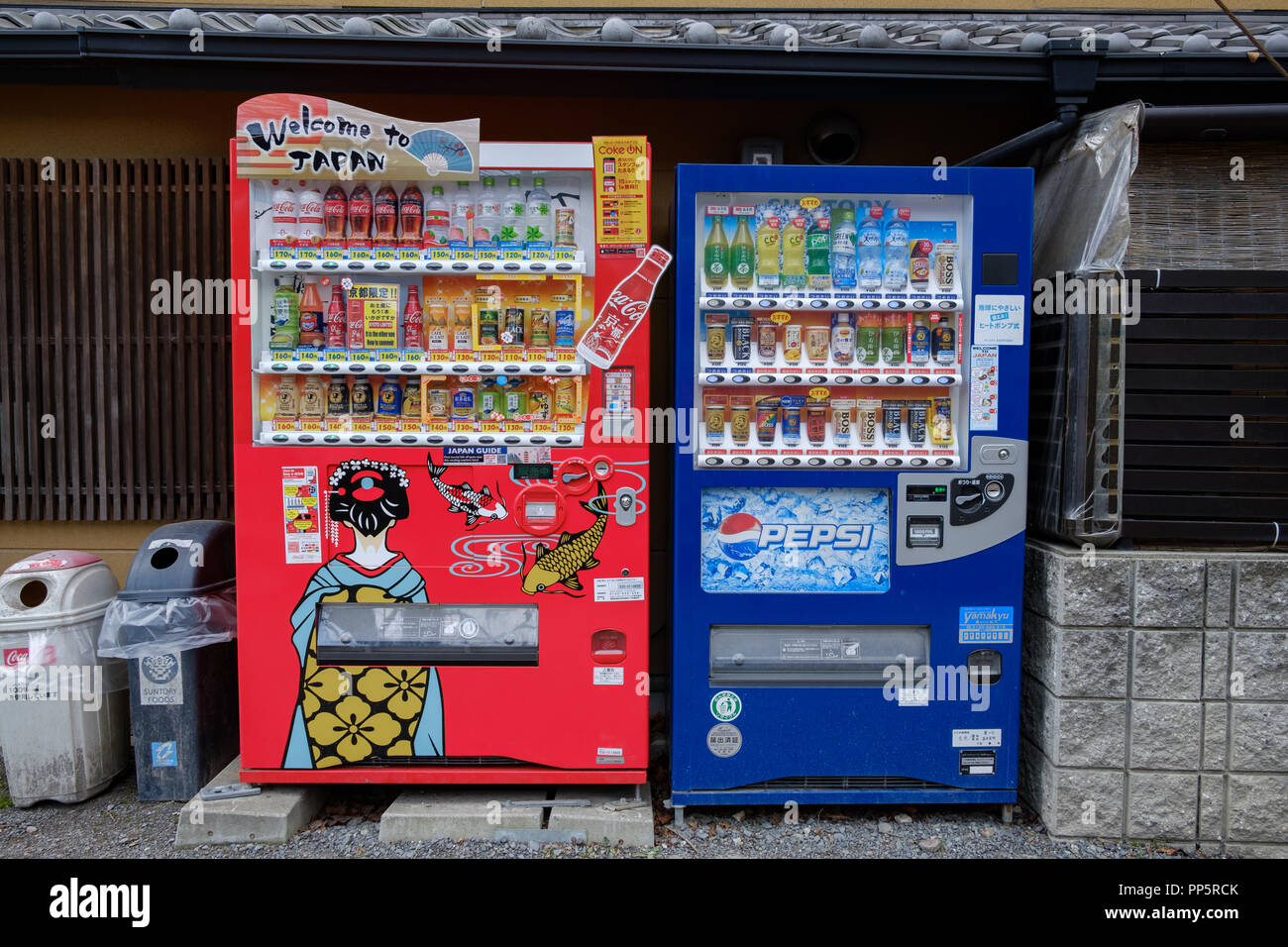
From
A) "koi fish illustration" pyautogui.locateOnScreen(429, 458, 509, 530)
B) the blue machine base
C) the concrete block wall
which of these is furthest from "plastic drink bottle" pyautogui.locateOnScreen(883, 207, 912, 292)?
the blue machine base

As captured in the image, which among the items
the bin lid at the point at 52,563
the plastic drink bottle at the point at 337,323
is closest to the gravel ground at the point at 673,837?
the bin lid at the point at 52,563

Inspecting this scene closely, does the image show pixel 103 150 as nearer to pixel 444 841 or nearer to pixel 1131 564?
pixel 444 841

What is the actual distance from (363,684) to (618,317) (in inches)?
70.4

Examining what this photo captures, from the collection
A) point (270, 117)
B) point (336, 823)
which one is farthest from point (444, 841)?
point (270, 117)

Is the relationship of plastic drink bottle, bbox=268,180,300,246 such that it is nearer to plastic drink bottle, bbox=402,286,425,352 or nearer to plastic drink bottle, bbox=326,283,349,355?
plastic drink bottle, bbox=326,283,349,355

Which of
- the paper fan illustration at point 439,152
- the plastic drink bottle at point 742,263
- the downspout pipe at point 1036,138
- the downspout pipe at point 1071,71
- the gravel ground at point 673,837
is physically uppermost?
the downspout pipe at point 1071,71

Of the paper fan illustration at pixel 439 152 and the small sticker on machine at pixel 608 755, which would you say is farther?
the small sticker on machine at pixel 608 755

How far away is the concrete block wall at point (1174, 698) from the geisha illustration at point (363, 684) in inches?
101

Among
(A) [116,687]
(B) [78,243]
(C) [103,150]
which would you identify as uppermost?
(C) [103,150]

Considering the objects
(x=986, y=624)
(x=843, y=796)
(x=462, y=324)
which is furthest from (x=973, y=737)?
(x=462, y=324)

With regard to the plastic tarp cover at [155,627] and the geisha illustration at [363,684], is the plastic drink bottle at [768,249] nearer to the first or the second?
the geisha illustration at [363,684]

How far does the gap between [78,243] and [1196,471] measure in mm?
5372

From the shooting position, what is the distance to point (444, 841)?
319 cm

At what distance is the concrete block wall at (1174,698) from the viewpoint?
3.14 m
